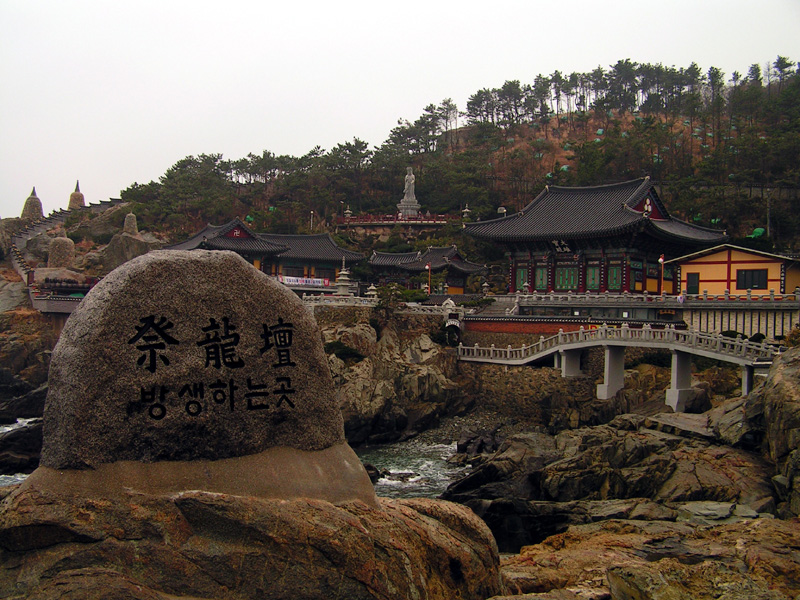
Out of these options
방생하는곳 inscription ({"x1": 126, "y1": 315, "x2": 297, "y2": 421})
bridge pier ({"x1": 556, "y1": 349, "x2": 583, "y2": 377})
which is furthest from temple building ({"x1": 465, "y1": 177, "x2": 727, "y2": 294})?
방생하는곳 inscription ({"x1": 126, "y1": 315, "x2": 297, "y2": 421})

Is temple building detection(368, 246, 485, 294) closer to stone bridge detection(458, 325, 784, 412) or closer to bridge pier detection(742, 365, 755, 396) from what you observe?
stone bridge detection(458, 325, 784, 412)

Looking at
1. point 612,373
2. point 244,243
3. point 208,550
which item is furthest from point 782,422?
point 244,243

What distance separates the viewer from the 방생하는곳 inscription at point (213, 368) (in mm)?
8953

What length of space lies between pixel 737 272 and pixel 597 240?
8.71 metres

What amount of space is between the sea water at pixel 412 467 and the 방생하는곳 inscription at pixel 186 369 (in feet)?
49.2

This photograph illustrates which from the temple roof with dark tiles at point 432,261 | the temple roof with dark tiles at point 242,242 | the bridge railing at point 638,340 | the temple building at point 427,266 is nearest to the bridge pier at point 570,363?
the bridge railing at point 638,340

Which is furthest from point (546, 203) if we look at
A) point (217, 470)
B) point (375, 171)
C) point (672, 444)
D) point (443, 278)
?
point (217, 470)

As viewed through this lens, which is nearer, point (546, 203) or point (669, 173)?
point (546, 203)

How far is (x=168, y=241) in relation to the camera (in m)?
68.6

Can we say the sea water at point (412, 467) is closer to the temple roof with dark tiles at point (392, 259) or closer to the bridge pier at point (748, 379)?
the bridge pier at point (748, 379)

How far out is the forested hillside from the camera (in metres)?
65.1

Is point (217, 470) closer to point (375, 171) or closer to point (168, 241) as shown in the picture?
point (168, 241)

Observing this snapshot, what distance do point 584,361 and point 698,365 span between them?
551 centimetres

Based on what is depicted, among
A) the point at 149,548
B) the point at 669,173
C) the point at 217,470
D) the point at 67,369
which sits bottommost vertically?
the point at 149,548
